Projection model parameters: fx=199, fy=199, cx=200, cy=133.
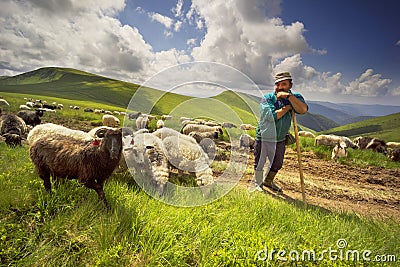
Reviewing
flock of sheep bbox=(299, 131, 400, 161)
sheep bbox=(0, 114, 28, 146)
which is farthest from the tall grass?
sheep bbox=(0, 114, 28, 146)

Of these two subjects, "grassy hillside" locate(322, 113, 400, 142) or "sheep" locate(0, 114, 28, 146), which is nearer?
"sheep" locate(0, 114, 28, 146)

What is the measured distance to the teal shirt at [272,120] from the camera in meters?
5.85

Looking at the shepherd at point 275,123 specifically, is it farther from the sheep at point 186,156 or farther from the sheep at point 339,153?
the sheep at point 339,153

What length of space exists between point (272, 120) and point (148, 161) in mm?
3762

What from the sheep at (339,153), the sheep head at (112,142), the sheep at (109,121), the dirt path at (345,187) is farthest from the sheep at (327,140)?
the sheep at (109,121)

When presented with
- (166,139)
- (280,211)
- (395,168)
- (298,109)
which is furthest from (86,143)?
(395,168)

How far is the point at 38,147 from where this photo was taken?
380 cm

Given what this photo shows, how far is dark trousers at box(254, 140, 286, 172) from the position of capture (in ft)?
20.9

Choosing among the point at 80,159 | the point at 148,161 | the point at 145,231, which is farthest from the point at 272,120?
the point at 80,159

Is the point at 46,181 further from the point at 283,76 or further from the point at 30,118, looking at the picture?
the point at 30,118

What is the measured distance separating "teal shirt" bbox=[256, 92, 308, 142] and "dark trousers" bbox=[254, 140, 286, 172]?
199 millimetres

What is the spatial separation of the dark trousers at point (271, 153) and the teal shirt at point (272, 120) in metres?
0.20

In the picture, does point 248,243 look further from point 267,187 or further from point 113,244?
point 267,187

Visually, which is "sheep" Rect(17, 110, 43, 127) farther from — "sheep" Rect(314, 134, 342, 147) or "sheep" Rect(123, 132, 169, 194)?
"sheep" Rect(314, 134, 342, 147)
